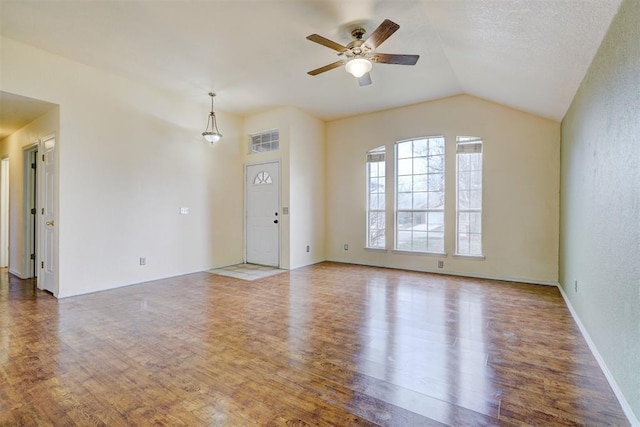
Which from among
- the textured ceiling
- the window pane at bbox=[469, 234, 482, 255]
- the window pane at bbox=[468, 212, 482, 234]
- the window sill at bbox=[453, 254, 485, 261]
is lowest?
the window sill at bbox=[453, 254, 485, 261]

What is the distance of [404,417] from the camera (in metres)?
1.76

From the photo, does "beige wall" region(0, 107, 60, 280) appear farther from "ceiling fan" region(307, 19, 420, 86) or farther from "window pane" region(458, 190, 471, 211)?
"window pane" region(458, 190, 471, 211)

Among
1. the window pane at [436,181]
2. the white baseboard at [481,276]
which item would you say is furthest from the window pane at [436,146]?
the white baseboard at [481,276]

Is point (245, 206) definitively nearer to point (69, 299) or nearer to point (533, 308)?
point (69, 299)

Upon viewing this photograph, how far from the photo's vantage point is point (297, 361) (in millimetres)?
2406

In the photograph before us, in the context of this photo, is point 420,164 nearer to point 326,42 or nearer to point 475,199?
point 475,199

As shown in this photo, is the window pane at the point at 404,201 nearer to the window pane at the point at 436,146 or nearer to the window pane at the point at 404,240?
the window pane at the point at 404,240

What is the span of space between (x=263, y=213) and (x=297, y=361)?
Answer: 4191 mm

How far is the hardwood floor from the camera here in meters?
1.81

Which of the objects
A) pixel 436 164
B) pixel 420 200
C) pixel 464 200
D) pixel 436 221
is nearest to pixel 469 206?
pixel 464 200

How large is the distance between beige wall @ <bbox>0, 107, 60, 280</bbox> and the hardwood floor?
1.69 metres

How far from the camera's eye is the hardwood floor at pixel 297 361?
181 centimetres

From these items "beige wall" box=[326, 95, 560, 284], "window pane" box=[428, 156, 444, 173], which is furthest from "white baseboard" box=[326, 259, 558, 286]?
"window pane" box=[428, 156, 444, 173]

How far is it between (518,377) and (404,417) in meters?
1.01
